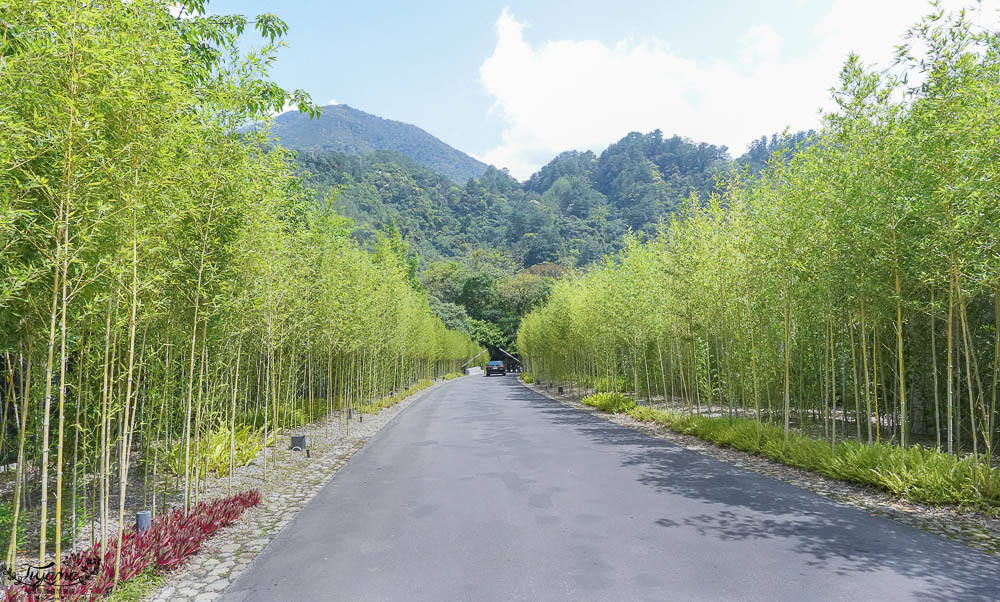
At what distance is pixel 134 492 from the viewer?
211 inches

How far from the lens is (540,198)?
99688mm

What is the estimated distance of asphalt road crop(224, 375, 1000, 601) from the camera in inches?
125

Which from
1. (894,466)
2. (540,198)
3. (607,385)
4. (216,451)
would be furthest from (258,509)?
(540,198)

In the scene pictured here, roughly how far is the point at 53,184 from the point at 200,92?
7.32 ft

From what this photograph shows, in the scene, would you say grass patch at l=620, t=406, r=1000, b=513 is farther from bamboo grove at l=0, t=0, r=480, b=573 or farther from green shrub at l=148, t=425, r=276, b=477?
green shrub at l=148, t=425, r=276, b=477

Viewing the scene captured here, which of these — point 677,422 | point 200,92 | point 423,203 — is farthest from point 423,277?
point 200,92

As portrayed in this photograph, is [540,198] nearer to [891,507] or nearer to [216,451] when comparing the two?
[216,451]

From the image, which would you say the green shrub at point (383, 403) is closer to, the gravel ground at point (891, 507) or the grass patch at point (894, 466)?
the gravel ground at point (891, 507)

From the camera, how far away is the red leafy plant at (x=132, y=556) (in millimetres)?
2754

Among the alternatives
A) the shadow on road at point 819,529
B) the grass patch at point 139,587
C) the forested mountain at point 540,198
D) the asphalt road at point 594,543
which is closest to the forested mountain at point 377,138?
the forested mountain at point 540,198

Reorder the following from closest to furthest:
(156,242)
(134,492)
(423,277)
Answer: (156,242) < (134,492) < (423,277)

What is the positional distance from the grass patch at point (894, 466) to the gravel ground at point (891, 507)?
0.31 ft

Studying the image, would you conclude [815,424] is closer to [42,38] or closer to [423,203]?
[42,38]

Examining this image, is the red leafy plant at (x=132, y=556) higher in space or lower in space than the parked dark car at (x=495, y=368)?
higher
